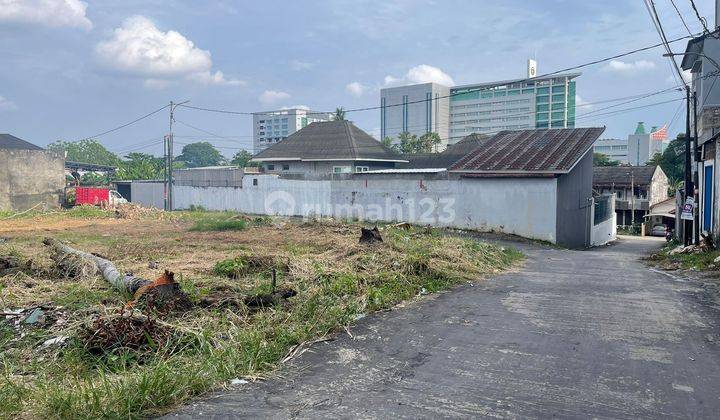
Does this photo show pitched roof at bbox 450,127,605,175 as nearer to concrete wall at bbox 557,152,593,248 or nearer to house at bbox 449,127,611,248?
house at bbox 449,127,611,248

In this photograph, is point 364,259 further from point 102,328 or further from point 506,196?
point 506,196

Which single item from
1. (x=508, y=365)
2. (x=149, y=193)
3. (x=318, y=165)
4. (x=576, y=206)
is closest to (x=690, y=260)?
(x=576, y=206)

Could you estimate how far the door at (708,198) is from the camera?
663 inches

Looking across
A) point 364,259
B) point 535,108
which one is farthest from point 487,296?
point 535,108

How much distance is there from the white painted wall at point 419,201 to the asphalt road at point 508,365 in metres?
12.8

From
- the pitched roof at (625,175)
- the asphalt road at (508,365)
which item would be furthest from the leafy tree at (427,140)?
the asphalt road at (508,365)

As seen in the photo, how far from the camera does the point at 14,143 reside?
36.4 metres

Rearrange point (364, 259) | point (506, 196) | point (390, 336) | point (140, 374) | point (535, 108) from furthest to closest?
point (535, 108)
point (506, 196)
point (364, 259)
point (390, 336)
point (140, 374)

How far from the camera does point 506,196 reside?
842 inches

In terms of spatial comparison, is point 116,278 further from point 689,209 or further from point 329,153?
point 329,153

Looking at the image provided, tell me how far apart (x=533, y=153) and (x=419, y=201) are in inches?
204

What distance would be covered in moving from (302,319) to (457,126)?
10355 centimetres

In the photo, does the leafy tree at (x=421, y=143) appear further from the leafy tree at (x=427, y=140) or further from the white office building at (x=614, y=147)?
the white office building at (x=614, y=147)

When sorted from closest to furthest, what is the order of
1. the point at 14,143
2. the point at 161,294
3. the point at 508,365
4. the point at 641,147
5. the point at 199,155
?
the point at 508,365 → the point at 161,294 → the point at 14,143 → the point at 641,147 → the point at 199,155
